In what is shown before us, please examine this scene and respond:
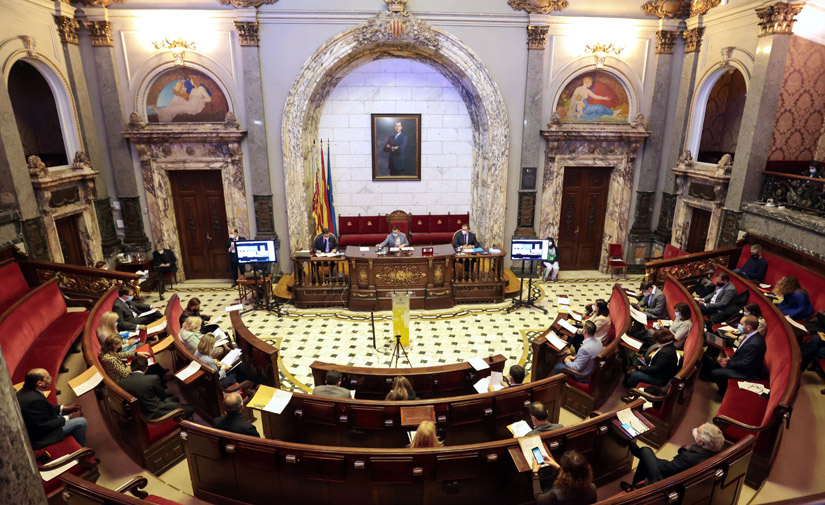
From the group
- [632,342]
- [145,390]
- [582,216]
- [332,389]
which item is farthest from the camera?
[582,216]

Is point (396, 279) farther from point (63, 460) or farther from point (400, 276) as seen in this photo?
point (63, 460)

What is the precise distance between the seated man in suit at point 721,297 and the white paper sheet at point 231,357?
7445mm

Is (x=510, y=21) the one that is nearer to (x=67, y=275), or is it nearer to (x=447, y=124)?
(x=447, y=124)

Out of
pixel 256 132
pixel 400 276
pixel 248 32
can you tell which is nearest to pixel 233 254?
pixel 256 132

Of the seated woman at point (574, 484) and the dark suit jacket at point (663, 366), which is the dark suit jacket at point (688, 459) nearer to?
the seated woman at point (574, 484)

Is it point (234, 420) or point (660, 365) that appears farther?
point (660, 365)

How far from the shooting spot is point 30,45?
8586mm

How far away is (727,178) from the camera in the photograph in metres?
9.30

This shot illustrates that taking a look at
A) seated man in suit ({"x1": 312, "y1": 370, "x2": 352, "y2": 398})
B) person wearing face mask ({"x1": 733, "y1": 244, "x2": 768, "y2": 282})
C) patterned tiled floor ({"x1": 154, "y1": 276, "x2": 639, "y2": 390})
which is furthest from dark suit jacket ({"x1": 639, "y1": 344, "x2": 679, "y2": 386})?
person wearing face mask ({"x1": 733, "y1": 244, "x2": 768, "y2": 282})

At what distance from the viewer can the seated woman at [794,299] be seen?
687cm

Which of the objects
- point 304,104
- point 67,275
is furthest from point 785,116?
point 67,275

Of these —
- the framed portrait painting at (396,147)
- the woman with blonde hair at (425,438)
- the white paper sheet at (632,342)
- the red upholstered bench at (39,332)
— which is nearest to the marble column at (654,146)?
the framed portrait painting at (396,147)

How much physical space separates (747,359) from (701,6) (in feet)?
27.3

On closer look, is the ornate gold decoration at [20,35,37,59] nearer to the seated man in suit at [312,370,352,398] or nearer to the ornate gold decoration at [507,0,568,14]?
the seated man in suit at [312,370,352,398]
